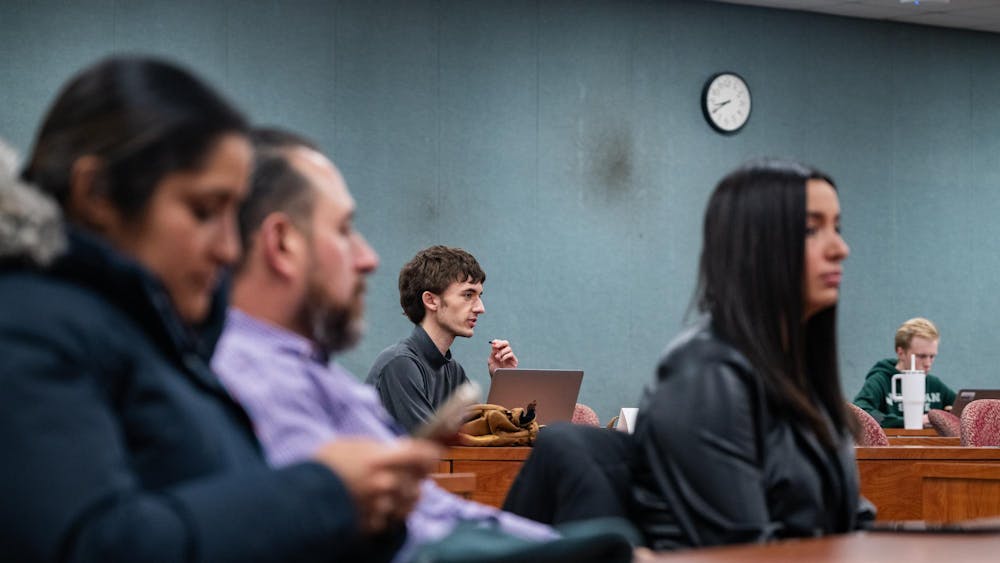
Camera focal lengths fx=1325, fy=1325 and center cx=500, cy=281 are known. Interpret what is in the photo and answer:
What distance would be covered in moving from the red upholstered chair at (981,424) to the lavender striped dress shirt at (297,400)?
4529 mm

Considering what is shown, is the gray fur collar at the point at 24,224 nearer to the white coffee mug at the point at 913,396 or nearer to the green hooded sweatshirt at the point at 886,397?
the white coffee mug at the point at 913,396

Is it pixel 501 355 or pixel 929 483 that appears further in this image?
pixel 501 355

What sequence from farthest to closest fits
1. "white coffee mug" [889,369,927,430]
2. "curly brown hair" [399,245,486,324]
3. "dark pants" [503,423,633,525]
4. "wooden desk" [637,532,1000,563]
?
"white coffee mug" [889,369,927,430] < "curly brown hair" [399,245,486,324] < "dark pants" [503,423,633,525] < "wooden desk" [637,532,1000,563]

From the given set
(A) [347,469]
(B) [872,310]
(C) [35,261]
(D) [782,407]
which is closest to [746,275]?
(D) [782,407]

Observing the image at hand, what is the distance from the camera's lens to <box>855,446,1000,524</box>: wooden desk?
4.21m

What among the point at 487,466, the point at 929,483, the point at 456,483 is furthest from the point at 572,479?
the point at 929,483

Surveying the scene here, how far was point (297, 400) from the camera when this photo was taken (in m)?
1.47

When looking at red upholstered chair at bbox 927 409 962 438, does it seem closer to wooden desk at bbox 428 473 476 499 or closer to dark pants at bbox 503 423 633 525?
wooden desk at bbox 428 473 476 499

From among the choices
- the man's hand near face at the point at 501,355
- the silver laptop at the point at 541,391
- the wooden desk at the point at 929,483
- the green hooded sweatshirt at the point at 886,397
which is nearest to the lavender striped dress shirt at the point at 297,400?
the wooden desk at the point at 929,483

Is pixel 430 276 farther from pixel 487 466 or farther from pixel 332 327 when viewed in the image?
pixel 332 327

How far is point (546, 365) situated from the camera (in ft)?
27.1

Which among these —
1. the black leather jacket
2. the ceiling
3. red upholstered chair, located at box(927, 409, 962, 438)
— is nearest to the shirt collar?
red upholstered chair, located at box(927, 409, 962, 438)

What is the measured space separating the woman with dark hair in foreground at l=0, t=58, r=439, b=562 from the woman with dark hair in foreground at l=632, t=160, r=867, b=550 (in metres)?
0.83

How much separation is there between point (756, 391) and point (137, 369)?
3.95 feet
